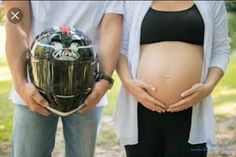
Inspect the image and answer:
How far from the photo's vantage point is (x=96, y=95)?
4.09ft

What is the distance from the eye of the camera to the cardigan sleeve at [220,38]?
4.22 feet

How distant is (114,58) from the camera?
127 cm

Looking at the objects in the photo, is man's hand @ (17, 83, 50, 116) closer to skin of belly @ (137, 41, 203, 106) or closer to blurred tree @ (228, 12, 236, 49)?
skin of belly @ (137, 41, 203, 106)

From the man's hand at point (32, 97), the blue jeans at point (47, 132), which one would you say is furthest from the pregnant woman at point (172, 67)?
the man's hand at point (32, 97)

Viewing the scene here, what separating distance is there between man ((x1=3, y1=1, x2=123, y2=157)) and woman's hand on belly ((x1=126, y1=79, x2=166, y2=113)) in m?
0.07

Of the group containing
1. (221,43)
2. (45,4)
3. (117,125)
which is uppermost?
→ (45,4)

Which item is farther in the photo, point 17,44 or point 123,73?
point 123,73

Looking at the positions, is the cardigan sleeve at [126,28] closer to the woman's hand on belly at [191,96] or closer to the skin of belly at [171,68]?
the skin of belly at [171,68]

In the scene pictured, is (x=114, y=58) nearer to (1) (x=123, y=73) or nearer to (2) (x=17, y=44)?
(1) (x=123, y=73)

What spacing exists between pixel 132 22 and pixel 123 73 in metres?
0.13

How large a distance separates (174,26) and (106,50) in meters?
0.18

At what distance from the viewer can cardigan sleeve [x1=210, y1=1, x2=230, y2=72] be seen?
4.22 feet

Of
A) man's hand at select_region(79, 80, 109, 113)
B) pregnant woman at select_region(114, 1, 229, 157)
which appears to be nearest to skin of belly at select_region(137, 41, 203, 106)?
pregnant woman at select_region(114, 1, 229, 157)

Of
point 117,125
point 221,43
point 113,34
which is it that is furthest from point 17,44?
point 221,43
